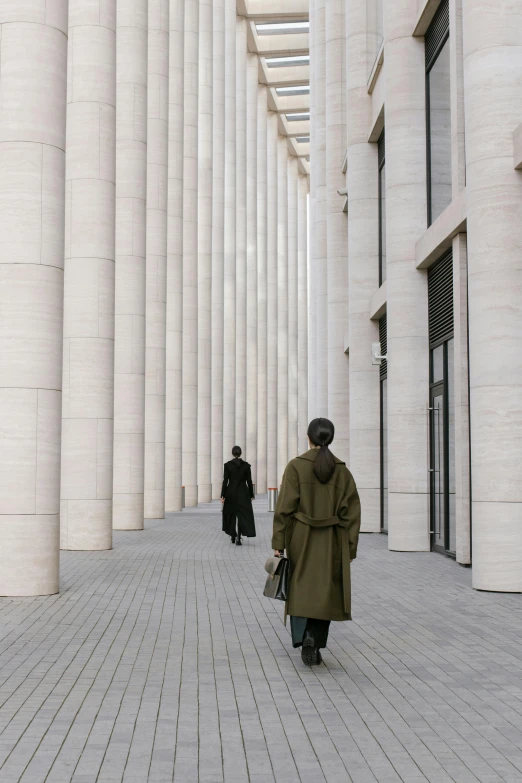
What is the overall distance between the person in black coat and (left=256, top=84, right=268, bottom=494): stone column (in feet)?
120

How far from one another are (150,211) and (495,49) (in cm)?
1800

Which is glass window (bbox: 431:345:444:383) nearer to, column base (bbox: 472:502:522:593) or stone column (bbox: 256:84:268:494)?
column base (bbox: 472:502:522:593)

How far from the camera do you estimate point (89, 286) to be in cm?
1767

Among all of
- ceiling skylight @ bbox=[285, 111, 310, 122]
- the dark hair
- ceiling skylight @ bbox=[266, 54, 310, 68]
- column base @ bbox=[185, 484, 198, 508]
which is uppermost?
ceiling skylight @ bbox=[266, 54, 310, 68]

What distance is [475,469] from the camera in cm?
1160

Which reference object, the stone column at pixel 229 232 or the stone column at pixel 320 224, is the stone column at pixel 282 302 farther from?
the stone column at pixel 320 224

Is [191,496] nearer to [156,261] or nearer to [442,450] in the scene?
[156,261]

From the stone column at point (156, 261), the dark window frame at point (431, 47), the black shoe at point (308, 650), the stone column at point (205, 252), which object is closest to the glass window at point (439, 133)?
the dark window frame at point (431, 47)

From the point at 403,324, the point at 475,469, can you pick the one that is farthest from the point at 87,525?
the point at 475,469

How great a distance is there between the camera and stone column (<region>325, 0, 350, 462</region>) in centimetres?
2817

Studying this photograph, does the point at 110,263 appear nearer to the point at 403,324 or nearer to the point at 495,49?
the point at 403,324

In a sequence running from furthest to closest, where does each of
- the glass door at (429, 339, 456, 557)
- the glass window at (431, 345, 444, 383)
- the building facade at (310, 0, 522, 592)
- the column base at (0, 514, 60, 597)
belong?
the glass window at (431, 345, 444, 383), the glass door at (429, 339, 456, 557), the building facade at (310, 0, 522, 592), the column base at (0, 514, 60, 597)

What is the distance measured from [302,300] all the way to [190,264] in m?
27.7

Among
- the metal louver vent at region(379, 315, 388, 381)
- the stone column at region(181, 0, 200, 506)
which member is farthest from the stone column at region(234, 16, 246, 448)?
the metal louver vent at region(379, 315, 388, 381)
